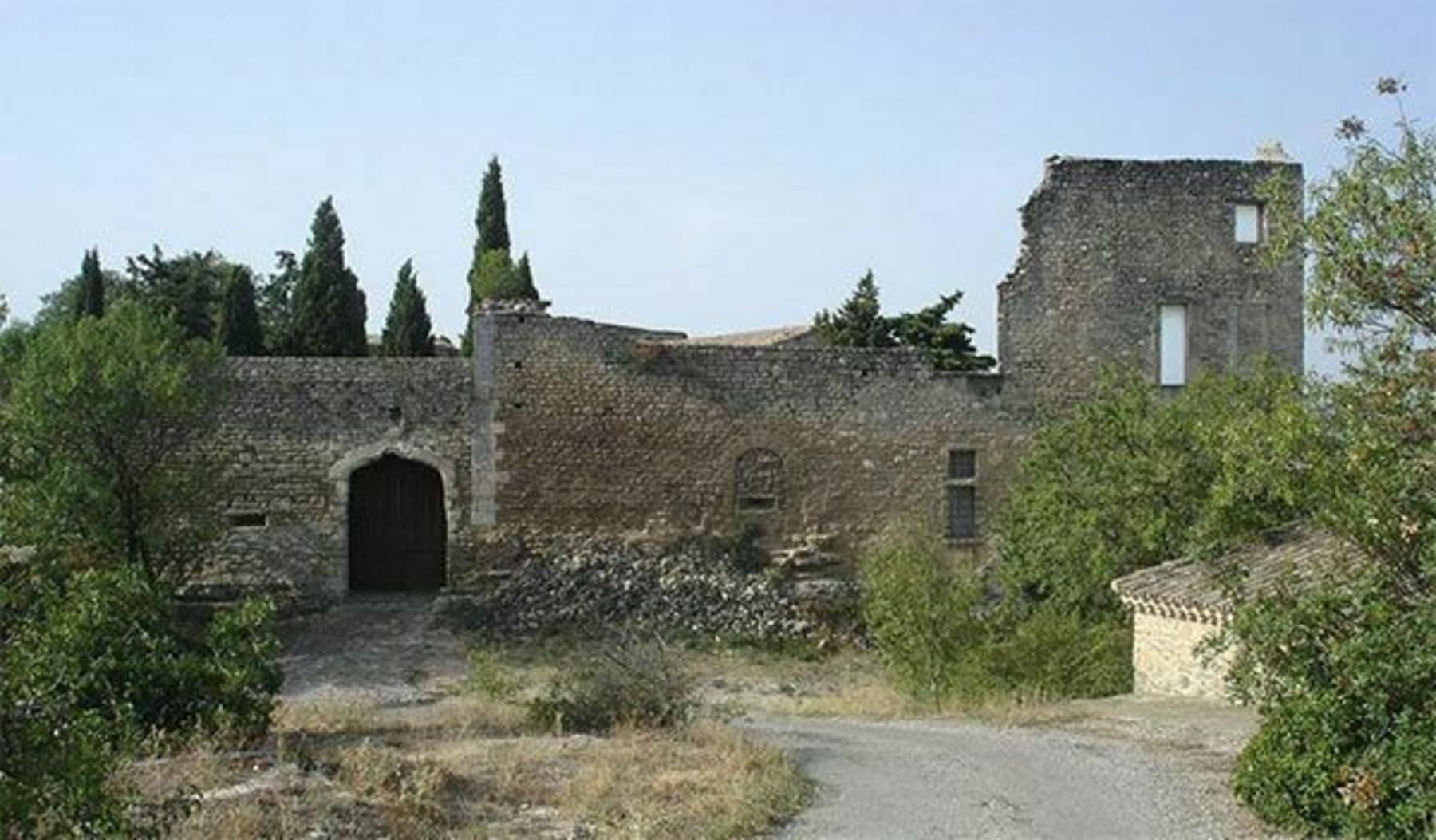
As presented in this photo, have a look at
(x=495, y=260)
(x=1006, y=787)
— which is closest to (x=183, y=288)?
(x=495, y=260)

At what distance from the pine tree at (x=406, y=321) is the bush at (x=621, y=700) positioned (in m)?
18.5

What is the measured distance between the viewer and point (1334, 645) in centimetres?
1148

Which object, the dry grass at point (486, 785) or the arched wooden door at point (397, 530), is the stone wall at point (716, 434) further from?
the dry grass at point (486, 785)

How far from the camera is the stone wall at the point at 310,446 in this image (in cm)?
2580

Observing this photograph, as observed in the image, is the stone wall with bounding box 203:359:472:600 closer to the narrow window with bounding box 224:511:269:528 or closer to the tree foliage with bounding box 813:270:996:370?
the narrow window with bounding box 224:511:269:528

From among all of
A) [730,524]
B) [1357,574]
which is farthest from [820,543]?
[1357,574]

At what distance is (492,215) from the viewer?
3612 centimetres

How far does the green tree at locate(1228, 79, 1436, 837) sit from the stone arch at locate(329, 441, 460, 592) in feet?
51.8

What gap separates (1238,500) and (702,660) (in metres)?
7.91

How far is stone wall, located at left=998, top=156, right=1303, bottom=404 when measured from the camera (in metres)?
27.7

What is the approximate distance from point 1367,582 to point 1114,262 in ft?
55.1

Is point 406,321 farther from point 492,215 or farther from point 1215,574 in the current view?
point 1215,574

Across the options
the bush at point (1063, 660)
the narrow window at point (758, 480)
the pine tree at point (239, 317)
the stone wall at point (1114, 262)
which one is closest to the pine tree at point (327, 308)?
the pine tree at point (239, 317)

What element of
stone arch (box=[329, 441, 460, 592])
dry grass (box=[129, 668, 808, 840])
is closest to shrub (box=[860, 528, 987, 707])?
dry grass (box=[129, 668, 808, 840])
